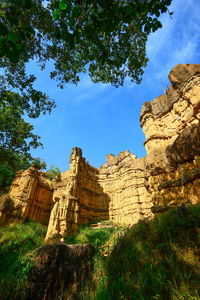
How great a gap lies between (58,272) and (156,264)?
9.52ft

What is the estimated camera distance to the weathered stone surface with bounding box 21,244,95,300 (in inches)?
144

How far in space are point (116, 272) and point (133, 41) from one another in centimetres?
961

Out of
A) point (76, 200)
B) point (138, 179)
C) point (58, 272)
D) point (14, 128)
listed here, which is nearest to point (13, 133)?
point (14, 128)

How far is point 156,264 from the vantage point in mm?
2779

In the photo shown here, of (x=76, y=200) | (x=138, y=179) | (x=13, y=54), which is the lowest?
(x=13, y=54)

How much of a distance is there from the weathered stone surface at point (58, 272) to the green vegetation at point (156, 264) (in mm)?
920

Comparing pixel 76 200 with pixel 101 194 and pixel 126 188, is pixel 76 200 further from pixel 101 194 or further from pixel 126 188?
pixel 126 188

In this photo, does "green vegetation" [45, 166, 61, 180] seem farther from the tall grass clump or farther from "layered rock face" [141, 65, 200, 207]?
the tall grass clump

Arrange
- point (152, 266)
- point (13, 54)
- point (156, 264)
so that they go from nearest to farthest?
point (13, 54), point (152, 266), point (156, 264)

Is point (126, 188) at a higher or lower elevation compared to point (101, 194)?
higher

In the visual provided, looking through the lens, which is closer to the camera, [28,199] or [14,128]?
[14,128]

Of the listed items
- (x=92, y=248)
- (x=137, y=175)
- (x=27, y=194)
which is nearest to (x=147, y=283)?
(x=92, y=248)

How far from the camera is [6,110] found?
907 centimetres

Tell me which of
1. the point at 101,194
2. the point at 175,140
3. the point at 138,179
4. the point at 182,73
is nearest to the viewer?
the point at 175,140
